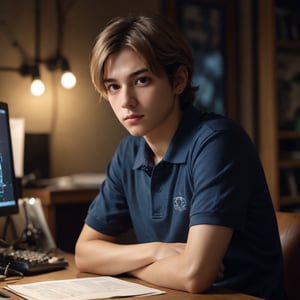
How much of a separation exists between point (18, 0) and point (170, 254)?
2.00 metres

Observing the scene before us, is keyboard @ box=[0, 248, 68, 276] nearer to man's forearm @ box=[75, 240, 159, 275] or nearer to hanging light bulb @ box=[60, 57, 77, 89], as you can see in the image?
man's forearm @ box=[75, 240, 159, 275]

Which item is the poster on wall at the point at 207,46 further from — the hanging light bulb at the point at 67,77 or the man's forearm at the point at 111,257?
the man's forearm at the point at 111,257

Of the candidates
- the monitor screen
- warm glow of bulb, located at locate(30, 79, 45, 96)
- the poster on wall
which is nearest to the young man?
the monitor screen

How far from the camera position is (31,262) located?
1743 millimetres

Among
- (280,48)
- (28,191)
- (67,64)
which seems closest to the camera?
(28,191)

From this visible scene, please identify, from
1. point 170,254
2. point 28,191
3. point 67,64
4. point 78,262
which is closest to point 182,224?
point 170,254

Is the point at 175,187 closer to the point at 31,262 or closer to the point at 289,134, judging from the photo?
the point at 31,262

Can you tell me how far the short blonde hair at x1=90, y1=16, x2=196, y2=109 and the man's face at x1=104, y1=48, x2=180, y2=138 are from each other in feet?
0.06

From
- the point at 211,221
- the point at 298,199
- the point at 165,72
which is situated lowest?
the point at 298,199

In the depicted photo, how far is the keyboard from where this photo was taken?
1728mm

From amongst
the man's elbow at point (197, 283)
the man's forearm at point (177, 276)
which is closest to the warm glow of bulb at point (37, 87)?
the man's forearm at point (177, 276)

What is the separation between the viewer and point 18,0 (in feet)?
10.3

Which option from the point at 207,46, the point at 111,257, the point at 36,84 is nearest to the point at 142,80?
the point at 111,257

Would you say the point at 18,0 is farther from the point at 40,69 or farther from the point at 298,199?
the point at 298,199
